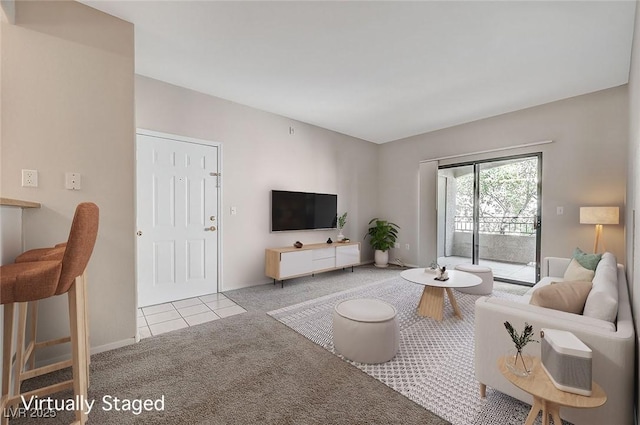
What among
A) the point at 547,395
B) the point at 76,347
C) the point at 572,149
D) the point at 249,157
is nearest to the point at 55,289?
the point at 76,347

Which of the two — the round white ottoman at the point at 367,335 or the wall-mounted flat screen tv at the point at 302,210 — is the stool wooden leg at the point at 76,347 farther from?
the wall-mounted flat screen tv at the point at 302,210

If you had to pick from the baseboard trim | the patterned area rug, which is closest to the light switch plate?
the baseboard trim

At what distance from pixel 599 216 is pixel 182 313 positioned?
16.6ft

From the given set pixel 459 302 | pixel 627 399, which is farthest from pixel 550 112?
pixel 627 399

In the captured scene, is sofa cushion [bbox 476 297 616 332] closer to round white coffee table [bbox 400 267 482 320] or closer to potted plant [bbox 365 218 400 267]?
round white coffee table [bbox 400 267 482 320]

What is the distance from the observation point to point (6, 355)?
140cm

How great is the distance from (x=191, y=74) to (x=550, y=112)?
4966 mm

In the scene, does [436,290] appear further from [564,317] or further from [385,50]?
[385,50]

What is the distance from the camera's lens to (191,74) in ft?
9.99

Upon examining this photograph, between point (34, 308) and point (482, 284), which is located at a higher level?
point (34, 308)

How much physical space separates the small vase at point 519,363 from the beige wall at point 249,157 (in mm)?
3354

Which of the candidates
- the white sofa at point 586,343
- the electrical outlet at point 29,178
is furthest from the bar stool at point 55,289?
the white sofa at point 586,343

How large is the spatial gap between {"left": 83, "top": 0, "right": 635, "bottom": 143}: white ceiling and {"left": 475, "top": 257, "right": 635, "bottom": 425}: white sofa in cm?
222

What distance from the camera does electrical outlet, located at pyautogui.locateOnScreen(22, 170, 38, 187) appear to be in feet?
6.06
